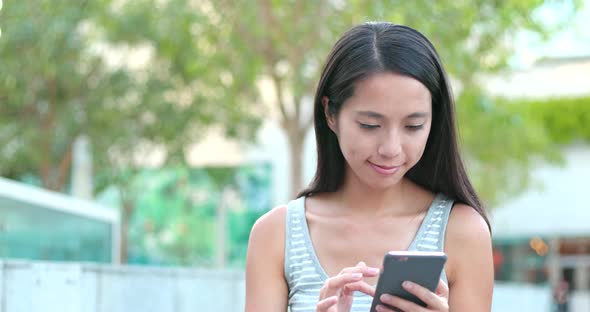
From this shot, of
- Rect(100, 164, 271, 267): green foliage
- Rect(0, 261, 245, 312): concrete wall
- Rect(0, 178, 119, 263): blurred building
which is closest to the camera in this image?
Rect(0, 261, 245, 312): concrete wall

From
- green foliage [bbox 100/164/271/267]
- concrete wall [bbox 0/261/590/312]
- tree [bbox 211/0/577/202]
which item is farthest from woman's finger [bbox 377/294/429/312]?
green foliage [bbox 100/164/271/267]

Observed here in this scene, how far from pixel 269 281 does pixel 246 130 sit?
63.6 feet

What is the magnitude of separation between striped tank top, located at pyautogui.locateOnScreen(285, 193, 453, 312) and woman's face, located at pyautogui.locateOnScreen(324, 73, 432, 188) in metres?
0.18

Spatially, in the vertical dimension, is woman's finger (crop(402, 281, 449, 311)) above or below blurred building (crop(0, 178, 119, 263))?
below

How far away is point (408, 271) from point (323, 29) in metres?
12.3

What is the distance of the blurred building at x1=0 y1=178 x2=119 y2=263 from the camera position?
30.1 feet

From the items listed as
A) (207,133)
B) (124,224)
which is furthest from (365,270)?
(124,224)

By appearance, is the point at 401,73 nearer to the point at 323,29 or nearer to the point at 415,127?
the point at 415,127

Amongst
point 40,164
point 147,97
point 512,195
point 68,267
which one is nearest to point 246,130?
point 147,97

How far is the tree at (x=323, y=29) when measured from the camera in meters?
13.8

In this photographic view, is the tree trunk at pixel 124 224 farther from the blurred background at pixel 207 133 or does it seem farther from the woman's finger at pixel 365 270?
the woman's finger at pixel 365 270

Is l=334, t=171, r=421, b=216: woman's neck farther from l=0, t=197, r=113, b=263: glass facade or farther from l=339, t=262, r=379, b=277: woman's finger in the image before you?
A: l=0, t=197, r=113, b=263: glass facade

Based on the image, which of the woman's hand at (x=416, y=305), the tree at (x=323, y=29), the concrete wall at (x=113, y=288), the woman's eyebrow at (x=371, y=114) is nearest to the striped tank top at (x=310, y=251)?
the woman's hand at (x=416, y=305)

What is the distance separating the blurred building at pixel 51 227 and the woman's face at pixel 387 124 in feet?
20.9
